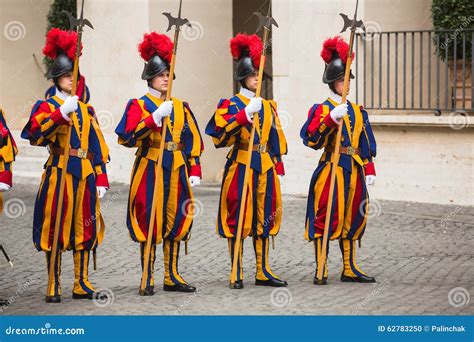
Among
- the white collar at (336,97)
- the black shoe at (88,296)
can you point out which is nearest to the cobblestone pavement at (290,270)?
the black shoe at (88,296)

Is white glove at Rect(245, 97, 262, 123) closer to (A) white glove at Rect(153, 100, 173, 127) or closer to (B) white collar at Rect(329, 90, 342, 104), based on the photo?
(A) white glove at Rect(153, 100, 173, 127)

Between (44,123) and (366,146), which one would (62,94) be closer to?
(44,123)

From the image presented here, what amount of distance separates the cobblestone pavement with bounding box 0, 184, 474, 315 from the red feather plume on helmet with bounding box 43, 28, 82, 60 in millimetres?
1792

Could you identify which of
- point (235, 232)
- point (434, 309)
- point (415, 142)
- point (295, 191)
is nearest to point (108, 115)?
point (295, 191)

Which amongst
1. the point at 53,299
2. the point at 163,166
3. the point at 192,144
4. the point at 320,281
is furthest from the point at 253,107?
the point at 53,299

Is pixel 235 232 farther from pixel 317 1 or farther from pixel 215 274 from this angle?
pixel 317 1

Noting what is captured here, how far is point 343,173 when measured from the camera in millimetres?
9805

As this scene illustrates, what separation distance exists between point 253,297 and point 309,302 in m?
0.47

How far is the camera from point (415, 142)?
47.9 feet

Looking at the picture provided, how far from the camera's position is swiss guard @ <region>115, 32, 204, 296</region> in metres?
9.33

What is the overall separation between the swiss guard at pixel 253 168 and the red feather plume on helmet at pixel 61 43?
3.90ft

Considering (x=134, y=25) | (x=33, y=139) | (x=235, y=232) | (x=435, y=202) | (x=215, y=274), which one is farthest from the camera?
(x=134, y=25)

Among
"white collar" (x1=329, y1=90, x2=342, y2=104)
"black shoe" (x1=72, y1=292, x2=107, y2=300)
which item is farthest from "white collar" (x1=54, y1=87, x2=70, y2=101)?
"white collar" (x1=329, y1=90, x2=342, y2=104)

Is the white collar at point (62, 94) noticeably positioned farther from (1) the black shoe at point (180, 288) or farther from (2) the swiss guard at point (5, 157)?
(1) the black shoe at point (180, 288)
